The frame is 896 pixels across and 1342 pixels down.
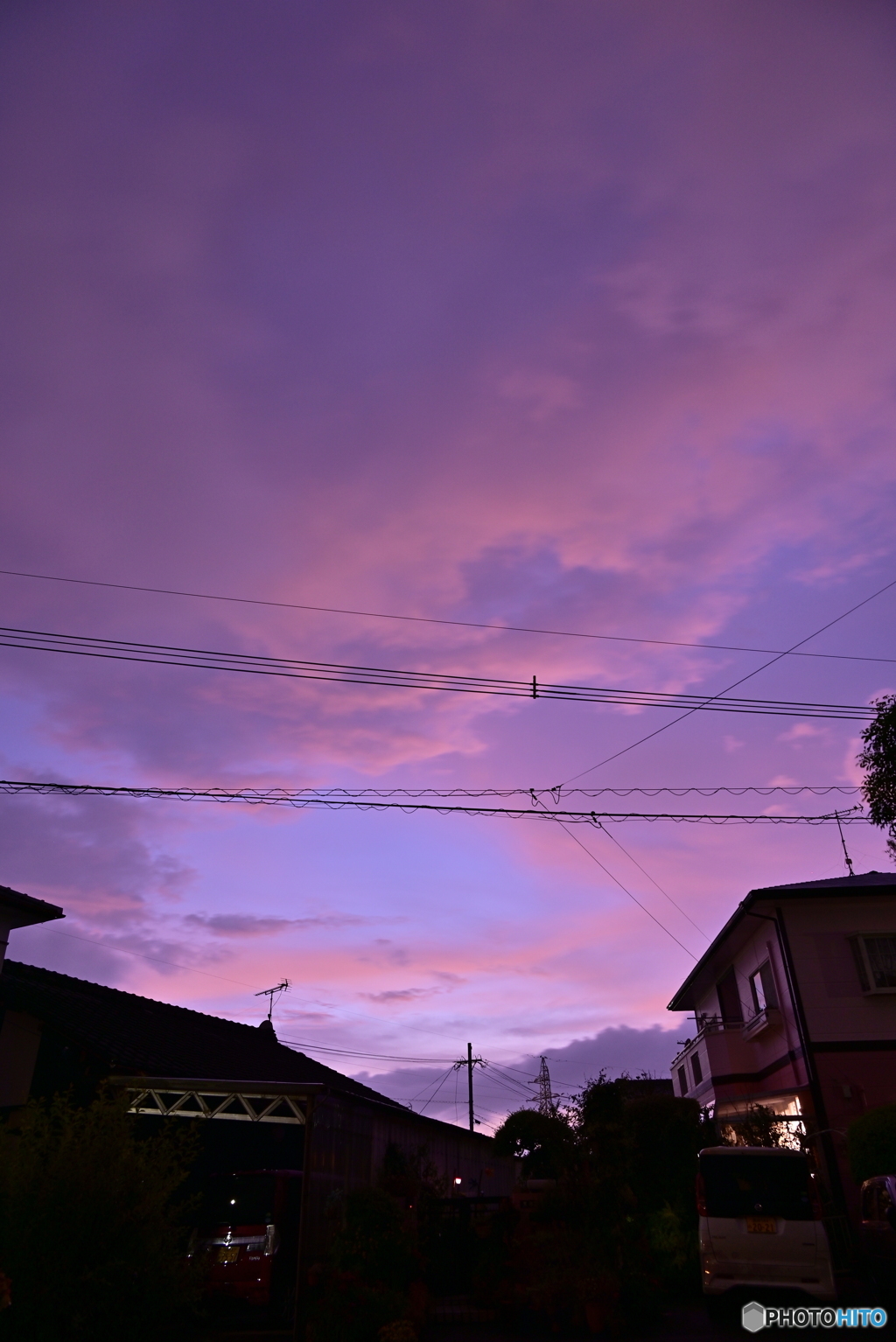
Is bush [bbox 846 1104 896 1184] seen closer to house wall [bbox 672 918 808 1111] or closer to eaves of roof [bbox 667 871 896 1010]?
house wall [bbox 672 918 808 1111]

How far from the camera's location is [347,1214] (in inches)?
446

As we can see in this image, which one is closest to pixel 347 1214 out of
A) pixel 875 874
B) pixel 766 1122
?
pixel 766 1122

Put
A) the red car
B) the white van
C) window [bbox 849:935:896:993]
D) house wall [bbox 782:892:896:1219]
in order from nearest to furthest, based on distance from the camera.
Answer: the white van, the red car, house wall [bbox 782:892:896:1219], window [bbox 849:935:896:993]

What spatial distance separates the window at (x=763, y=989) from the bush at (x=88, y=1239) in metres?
16.2

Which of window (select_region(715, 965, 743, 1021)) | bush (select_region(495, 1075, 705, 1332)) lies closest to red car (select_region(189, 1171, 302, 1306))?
bush (select_region(495, 1075, 705, 1332))

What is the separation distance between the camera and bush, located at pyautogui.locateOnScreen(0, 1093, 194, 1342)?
727cm

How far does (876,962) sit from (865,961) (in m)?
0.30

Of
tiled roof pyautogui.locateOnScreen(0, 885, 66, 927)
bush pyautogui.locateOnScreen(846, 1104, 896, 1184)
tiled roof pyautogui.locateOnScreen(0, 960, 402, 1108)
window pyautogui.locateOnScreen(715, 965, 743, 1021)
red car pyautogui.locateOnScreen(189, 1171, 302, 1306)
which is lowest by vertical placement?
red car pyautogui.locateOnScreen(189, 1171, 302, 1306)

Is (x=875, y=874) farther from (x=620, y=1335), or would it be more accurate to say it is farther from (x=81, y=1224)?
(x=81, y=1224)

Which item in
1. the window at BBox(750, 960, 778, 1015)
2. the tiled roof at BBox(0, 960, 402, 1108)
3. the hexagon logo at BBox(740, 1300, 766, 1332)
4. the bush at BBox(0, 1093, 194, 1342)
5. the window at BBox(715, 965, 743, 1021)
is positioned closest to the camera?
the bush at BBox(0, 1093, 194, 1342)

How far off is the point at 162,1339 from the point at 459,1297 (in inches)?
258

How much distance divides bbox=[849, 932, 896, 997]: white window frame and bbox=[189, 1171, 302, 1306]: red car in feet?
43.0

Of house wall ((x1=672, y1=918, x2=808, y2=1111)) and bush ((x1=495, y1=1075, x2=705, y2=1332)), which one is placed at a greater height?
house wall ((x1=672, y1=918, x2=808, y2=1111))
